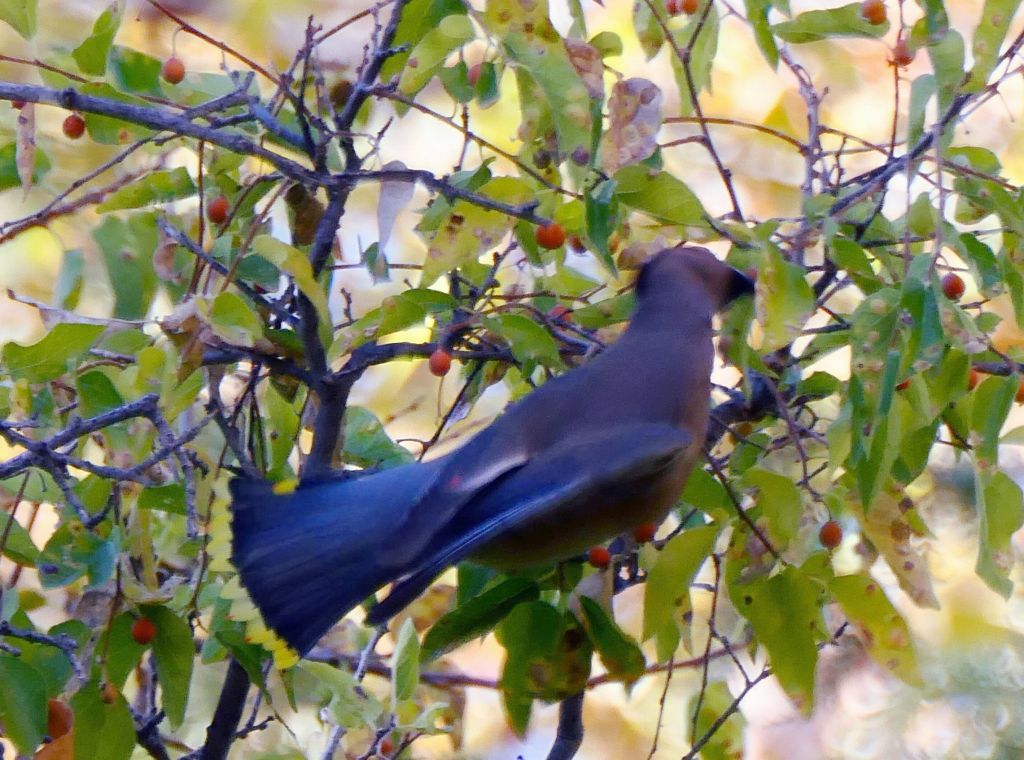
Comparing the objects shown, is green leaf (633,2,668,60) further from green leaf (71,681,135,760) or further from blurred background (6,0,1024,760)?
blurred background (6,0,1024,760)

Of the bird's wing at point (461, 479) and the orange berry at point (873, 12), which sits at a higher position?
the orange berry at point (873, 12)

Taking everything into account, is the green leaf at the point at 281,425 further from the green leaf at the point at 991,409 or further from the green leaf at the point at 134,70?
the green leaf at the point at 991,409

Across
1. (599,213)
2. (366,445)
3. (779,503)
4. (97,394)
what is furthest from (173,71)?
(779,503)

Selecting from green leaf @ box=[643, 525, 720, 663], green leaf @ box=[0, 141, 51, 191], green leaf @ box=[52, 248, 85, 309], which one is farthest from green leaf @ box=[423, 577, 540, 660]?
green leaf @ box=[0, 141, 51, 191]

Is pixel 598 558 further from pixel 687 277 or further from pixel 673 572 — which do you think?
pixel 687 277

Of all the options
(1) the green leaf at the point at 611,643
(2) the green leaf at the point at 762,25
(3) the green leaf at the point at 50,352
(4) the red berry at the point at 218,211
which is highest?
(4) the red berry at the point at 218,211

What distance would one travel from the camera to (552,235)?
133 centimetres

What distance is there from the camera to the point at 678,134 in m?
3.17

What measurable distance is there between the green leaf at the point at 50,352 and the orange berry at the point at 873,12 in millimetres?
818

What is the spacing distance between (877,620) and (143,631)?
70 centimetres

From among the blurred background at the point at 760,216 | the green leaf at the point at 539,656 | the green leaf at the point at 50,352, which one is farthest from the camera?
the blurred background at the point at 760,216

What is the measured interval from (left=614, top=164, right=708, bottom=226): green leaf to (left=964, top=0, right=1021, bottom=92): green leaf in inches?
→ 12.1

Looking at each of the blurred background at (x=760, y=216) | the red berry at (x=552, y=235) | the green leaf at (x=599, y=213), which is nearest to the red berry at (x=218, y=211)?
the red berry at (x=552, y=235)

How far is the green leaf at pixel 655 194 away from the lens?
124 cm
